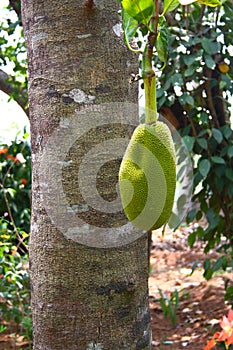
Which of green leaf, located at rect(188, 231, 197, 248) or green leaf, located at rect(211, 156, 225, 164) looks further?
green leaf, located at rect(188, 231, 197, 248)

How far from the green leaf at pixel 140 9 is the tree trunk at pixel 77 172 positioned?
0.36 meters

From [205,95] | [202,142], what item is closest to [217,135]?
[202,142]

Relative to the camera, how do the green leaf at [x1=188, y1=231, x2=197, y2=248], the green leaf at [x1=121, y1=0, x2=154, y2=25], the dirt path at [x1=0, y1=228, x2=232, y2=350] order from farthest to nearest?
the dirt path at [x1=0, y1=228, x2=232, y2=350] < the green leaf at [x1=188, y1=231, x2=197, y2=248] < the green leaf at [x1=121, y1=0, x2=154, y2=25]

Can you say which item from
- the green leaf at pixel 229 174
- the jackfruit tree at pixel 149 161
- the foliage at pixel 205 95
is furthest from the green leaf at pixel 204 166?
the jackfruit tree at pixel 149 161

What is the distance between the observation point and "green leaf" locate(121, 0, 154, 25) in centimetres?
42

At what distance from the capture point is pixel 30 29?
83 cm

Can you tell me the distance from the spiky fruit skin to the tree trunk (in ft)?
1.14

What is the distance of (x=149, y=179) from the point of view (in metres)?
0.44

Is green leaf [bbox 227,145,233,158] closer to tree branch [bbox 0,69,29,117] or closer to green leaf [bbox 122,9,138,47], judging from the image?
tree branch [bbox 0,69,29,117]

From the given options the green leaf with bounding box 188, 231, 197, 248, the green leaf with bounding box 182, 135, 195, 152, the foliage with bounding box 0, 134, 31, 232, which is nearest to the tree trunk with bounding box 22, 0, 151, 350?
the green leaf with bounding box 182, 135, 195, 152

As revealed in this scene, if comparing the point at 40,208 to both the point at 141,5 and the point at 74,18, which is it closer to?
the point at 74,18

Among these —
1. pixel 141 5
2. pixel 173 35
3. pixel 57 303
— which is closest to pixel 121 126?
pixel 57 303

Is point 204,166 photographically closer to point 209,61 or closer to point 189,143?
point 189,143

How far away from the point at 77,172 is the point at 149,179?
1.21 ft
